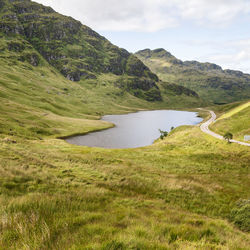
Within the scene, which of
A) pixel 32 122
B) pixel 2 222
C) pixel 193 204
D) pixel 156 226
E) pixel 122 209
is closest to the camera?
pixel 2 222

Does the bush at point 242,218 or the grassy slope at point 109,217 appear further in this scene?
the bush at point 242,218

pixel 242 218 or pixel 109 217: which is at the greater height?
pixel 109 217

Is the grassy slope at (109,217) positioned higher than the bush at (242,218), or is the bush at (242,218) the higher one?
the grassy slope at (109,217)

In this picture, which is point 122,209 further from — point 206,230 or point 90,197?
point 206,230

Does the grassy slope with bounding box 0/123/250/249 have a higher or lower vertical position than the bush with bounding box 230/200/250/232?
higher

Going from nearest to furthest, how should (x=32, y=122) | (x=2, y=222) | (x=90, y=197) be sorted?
1. (x=2, y=222)
2. (x=90, y=197)
3. (x=32, y=122)

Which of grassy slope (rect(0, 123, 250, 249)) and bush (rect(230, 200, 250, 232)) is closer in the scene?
grassy slope (rect(0, 123, 250, 249))

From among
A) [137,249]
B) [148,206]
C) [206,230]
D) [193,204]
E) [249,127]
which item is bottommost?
[193,204]

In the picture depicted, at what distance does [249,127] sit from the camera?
71.0m

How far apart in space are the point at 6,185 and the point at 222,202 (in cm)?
1806

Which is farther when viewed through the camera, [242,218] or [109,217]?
[242,218]

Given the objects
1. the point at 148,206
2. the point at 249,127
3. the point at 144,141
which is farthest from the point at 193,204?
the point at 144,141

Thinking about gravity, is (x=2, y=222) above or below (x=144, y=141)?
above

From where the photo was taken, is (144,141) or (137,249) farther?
(144,141)
